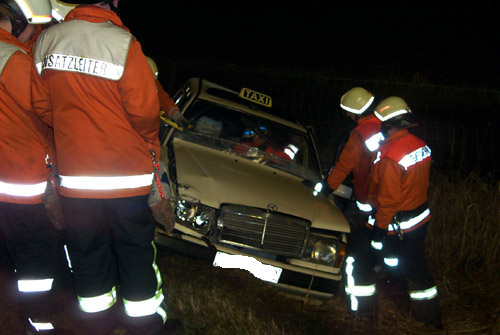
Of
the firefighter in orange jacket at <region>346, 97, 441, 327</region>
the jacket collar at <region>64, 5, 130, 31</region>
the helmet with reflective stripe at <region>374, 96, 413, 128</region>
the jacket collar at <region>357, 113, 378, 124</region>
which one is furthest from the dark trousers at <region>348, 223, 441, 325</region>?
the jacket collar at <region>64, 5, 130, 31</region>

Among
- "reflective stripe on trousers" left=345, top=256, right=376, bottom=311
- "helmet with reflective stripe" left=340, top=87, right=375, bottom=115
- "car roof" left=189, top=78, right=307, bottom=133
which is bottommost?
"reflective stripe on trousers" left=345, top=256, right=376, bottom=311

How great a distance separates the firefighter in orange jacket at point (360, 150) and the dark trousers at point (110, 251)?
2.16 metres

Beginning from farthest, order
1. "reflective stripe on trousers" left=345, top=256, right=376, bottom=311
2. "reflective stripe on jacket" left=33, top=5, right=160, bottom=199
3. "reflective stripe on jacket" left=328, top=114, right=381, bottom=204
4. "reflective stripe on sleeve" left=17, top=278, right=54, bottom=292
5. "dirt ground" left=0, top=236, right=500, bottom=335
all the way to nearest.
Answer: "reflective stripe on jacket" left=328, top=114, right=381, bottom=204
"reflective stripe on trousers" left=345, top=256, right=376, bottom=311
"dirt ground" left=0, top=236, right=500, bottom=335
"reflective stripe on sleeve" left=17, top=278, right=54, bottom=292
"reflective stripe on jacket" left=33, top=5, right=160, bottom=199

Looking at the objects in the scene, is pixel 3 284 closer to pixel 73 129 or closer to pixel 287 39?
pixel 73 129

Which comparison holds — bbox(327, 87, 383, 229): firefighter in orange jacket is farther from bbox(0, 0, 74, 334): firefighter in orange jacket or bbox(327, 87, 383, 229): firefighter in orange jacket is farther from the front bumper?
bbox(0, 0, 74, 334): firefighter in orange jacket

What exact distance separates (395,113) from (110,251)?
7.98ft

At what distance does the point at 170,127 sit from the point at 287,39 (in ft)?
67.1

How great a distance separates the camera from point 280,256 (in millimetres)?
3727

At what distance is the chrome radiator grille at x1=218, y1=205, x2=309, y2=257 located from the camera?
3580mm

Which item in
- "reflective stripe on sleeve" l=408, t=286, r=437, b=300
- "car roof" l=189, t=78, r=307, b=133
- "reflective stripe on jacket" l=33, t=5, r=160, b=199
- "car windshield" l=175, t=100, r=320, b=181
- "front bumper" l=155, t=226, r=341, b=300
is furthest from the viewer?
"car roof" l=189, t=78, r=307, b=133

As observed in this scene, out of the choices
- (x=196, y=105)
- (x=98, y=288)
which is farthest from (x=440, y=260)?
(x=98, y=288)

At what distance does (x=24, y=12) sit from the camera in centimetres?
277

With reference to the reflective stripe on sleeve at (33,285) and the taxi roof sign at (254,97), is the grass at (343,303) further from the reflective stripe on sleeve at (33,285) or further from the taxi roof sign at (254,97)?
the taxi roof sign at (254,97)

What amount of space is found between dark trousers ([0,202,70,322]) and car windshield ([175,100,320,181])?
187cm
